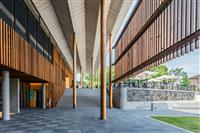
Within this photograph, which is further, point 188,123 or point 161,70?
point 161,70

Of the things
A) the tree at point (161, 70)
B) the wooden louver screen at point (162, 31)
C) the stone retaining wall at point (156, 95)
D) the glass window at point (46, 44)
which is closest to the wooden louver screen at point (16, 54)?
the glass window at point (46, 44)

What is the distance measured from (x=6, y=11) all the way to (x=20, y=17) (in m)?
2.42

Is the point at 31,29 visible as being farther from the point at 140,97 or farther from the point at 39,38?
the point at 140,97

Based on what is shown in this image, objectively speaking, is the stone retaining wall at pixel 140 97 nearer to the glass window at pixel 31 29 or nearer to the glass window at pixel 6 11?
the glass window at pixel 31 29

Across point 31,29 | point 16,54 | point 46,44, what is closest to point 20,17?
point 31,29

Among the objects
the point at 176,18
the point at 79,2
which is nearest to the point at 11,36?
the point at 176,18

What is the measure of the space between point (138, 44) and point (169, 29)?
6769mm

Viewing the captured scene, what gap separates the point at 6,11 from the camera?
36.1 ft

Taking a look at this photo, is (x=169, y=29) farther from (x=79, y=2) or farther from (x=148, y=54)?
(x=79, y=2)

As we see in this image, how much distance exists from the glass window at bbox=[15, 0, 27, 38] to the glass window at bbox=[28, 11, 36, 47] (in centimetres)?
81

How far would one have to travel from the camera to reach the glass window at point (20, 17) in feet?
41.8

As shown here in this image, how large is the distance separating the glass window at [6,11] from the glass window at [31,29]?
314cm

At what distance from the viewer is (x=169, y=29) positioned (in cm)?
1165

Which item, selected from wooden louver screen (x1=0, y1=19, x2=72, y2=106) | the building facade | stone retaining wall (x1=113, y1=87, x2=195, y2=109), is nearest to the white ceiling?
the building facade
